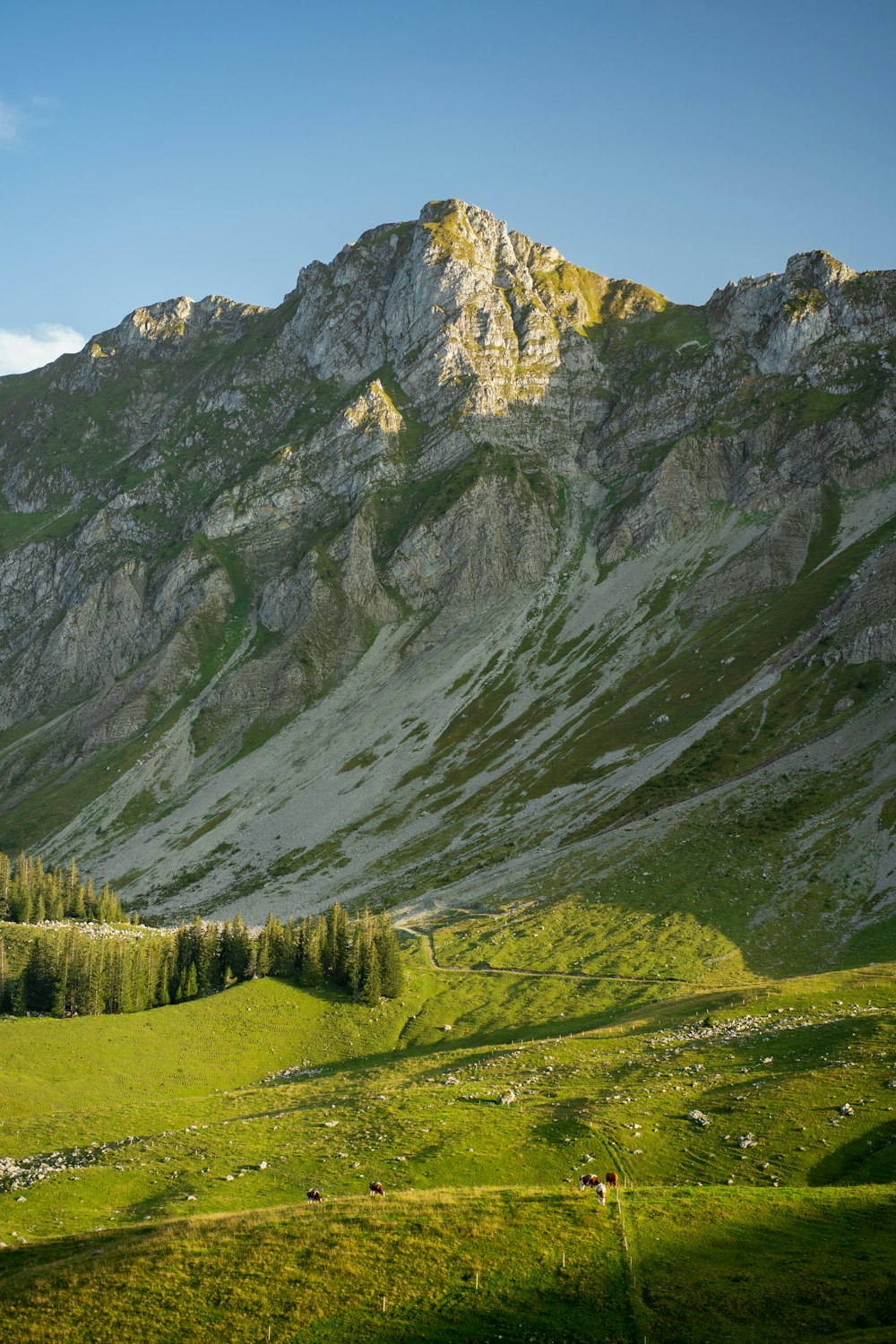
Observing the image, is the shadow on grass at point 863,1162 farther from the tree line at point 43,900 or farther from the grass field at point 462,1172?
the tree line at point 43,900

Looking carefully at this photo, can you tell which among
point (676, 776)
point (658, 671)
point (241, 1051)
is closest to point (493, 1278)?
point (241, 1051)

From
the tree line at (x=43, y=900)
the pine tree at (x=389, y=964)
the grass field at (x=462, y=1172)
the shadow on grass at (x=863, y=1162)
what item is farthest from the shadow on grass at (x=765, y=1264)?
the tree line at (x=43, y=900)

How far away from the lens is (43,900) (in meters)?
113

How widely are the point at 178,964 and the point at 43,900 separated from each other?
121ft

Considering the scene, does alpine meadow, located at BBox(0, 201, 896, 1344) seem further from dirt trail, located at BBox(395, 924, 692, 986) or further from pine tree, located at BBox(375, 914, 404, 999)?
dirt trail, located at BBox(395, 924, 692, 986)

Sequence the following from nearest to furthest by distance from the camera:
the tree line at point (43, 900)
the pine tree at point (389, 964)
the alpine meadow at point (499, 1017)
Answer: the alpine meadow at point (499, 1017), the pine tree at point (389, 964), the tree line at point (43, 900)

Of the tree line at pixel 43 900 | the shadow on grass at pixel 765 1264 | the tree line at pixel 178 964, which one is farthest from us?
the tree line at pixel 43 900

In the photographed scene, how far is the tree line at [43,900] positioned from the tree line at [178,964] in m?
20.8

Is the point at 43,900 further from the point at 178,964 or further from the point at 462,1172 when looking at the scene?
the point at 462,1172

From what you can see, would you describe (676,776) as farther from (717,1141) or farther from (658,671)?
(717,1141)

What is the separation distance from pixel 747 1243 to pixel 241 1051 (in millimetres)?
50314

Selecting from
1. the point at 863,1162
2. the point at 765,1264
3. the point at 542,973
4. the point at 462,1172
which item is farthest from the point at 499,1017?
the point at 765,1264

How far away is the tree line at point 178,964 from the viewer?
2997 inches

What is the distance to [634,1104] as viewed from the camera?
4478cm
